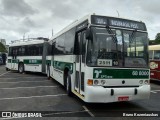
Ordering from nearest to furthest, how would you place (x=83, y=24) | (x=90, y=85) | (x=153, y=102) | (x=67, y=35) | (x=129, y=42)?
(x=90, y=85) < (x=129, y=42) < (x=83, y=24) < (x=153, y=102) < (x=67, y=35)

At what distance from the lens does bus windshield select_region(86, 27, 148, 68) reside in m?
7.74

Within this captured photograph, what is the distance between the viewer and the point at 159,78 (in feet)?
52.3

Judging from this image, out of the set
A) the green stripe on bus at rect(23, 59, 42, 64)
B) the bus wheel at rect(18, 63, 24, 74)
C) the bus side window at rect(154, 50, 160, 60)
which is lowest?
the bus wheel at rect(18, 63, 24, 74)

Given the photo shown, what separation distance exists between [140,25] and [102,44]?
183 cm

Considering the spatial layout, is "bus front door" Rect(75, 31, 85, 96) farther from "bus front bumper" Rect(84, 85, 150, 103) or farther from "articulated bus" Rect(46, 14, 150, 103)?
"bus front bumper" Rect(84, 85, 150, 103)

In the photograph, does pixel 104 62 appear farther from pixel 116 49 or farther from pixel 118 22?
pixel 118 22

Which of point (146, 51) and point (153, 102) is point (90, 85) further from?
point (153, 102)

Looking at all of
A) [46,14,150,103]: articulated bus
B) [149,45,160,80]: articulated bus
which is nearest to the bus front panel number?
[46,14,150,103]: articulated bus

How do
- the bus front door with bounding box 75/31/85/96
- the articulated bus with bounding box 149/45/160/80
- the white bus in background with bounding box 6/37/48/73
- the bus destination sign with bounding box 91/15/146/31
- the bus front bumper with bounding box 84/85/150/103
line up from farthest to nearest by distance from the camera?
the white bus in background with bounding box 6/37/48/73 < the articulated bus with bounding box 149/45/160/80 < the bus front door with bounding box 75/31/85/96 < the bus destination sign with bounding box 91/15/146/31 < the bus front bumper with bounding box 84/85/150/103

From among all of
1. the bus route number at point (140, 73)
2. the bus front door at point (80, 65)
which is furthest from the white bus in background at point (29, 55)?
the bus route number at point (140, 73)

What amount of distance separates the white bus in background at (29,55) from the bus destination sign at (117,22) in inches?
524

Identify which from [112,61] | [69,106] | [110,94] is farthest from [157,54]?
[110,94]

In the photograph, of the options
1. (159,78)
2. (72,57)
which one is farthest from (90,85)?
(159,78)

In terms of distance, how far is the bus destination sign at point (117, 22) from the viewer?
8055 mm
